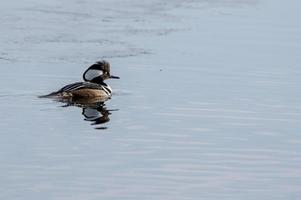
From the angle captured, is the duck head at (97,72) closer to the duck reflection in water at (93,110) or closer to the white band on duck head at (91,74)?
the white band on duck head at (91,74)

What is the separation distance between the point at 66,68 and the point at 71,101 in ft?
7.56

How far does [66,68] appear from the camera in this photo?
20203 mm

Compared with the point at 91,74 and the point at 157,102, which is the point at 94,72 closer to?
the point at 91,74

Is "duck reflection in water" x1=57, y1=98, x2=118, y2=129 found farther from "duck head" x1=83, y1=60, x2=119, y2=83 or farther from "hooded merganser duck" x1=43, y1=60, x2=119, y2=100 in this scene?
"duck head" x1=83, y1=60, x2=119, y2=83

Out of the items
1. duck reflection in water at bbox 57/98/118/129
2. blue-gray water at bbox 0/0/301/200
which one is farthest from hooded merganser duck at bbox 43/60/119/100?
blue-gray water at bbox 0/0/301/200

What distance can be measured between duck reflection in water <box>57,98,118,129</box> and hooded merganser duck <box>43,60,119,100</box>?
103mm

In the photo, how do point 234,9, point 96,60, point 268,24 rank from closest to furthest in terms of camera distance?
point 96,60 < point 268,24 < point 234,9

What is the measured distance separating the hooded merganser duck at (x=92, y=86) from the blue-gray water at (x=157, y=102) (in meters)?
0.25

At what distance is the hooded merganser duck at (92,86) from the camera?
1791cm

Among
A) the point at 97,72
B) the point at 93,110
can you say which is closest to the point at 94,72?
the point at 97,72

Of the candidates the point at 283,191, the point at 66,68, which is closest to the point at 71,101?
the point at 66,68

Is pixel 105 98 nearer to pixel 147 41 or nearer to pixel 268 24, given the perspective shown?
pixel 147 41

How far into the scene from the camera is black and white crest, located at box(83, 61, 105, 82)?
19156 mm

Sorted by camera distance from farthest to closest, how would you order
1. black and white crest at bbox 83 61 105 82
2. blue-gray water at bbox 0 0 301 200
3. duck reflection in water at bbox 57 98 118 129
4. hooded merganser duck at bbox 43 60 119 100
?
black and white crest at bbox 83 61 105 82 < hooded merganser duck at bbox 43 60 119 100 < duck reflection in water at bbox 57 98 118 129 < blue-gray water at bbox 0 0 301 200
